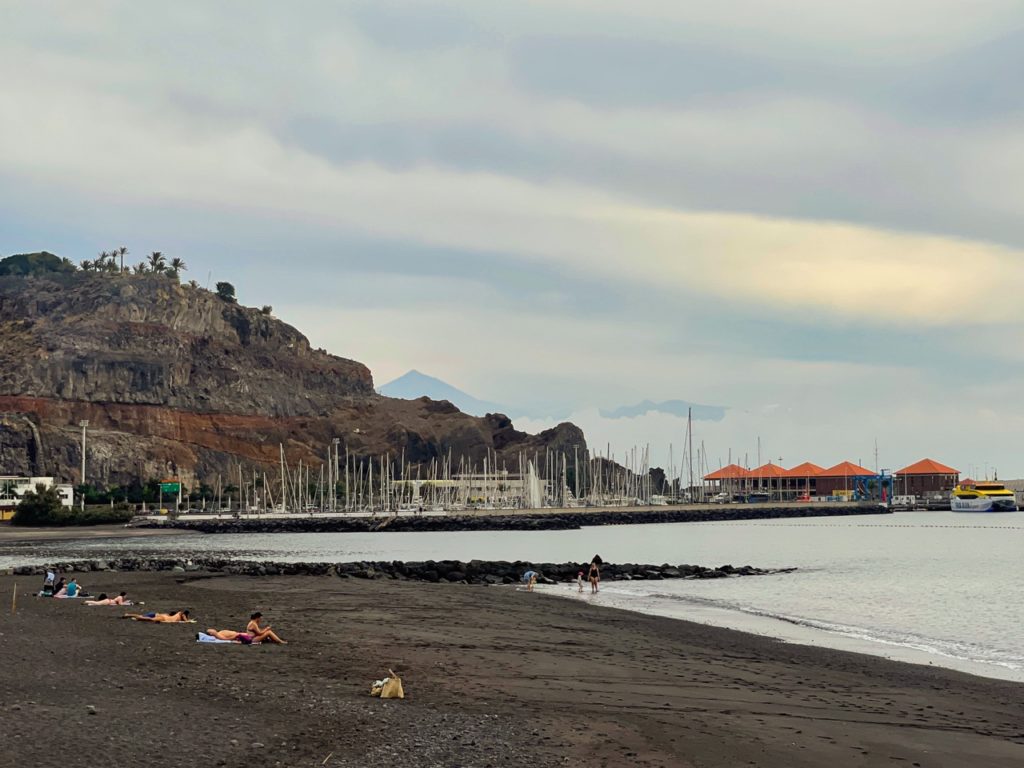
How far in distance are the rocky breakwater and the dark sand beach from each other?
23.8 meters

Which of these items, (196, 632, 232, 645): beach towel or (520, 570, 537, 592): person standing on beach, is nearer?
(196, 632, 232, 645): beach towel

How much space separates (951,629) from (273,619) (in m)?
Result: 23.5

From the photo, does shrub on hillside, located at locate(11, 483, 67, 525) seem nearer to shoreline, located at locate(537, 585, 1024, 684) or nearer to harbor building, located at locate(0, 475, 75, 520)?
harbor building, located at locate(0, 475, 75, 520)

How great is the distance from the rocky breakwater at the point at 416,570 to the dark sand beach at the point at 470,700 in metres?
23.8

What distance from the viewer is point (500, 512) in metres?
179

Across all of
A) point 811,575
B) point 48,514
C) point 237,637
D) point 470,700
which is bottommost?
point 811,575

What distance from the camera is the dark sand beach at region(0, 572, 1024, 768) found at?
44.6 ft

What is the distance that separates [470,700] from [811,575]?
51.7 m

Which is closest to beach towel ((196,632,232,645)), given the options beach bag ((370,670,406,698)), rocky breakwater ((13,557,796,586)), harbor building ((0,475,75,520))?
beach bag ((370,670,406,698))

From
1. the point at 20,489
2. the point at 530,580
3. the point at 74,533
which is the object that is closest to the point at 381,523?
the point at 74,533

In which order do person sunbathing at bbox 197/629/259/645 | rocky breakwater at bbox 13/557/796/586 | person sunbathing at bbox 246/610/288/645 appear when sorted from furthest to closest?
rocky breakwater at bbox 13/557/796/586, person sunbathing at bbox 246/610/288/645, person sunbathing at bbox 197/629/259/645

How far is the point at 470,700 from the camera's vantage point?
17.4 metres

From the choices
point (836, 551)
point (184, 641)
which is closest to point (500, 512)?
point (836, 551)

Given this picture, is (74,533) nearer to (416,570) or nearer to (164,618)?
(416,570)
